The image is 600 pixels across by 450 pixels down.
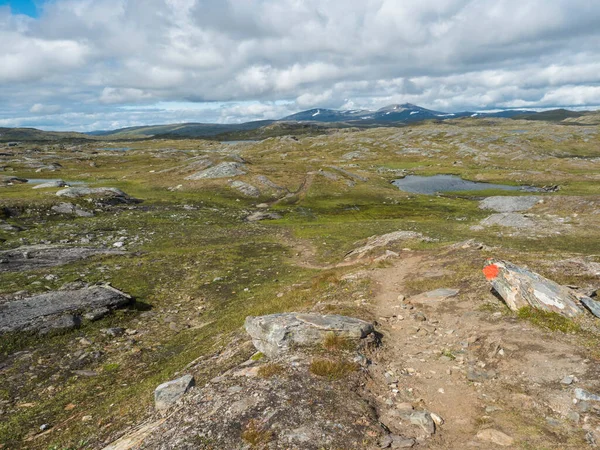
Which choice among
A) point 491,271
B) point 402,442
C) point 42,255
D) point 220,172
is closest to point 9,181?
point 220,172

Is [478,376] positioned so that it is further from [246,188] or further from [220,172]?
[220,172]

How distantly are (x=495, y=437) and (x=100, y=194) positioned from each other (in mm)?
72409

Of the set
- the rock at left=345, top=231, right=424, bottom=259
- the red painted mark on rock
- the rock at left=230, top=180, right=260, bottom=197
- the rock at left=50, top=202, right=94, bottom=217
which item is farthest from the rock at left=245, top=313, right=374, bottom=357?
the rock at left=230, top=180, right=260, bottom=197

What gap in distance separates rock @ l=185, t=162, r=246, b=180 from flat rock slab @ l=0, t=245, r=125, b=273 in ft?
190

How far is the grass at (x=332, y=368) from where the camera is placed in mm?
12547

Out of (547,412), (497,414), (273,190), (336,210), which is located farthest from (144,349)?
(273,190)

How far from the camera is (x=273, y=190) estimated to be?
286 feet

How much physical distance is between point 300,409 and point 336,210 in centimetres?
6452

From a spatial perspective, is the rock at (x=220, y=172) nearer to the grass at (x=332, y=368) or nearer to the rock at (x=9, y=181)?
the rock at (x=9, y=181)

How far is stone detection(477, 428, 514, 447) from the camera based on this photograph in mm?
9547

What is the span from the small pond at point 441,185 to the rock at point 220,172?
5384cm

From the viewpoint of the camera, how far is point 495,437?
974 centimetres

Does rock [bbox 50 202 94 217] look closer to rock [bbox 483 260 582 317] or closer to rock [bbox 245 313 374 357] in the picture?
rock [bbox 245 313 374 357]

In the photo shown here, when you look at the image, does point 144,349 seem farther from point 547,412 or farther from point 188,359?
point 547,412
